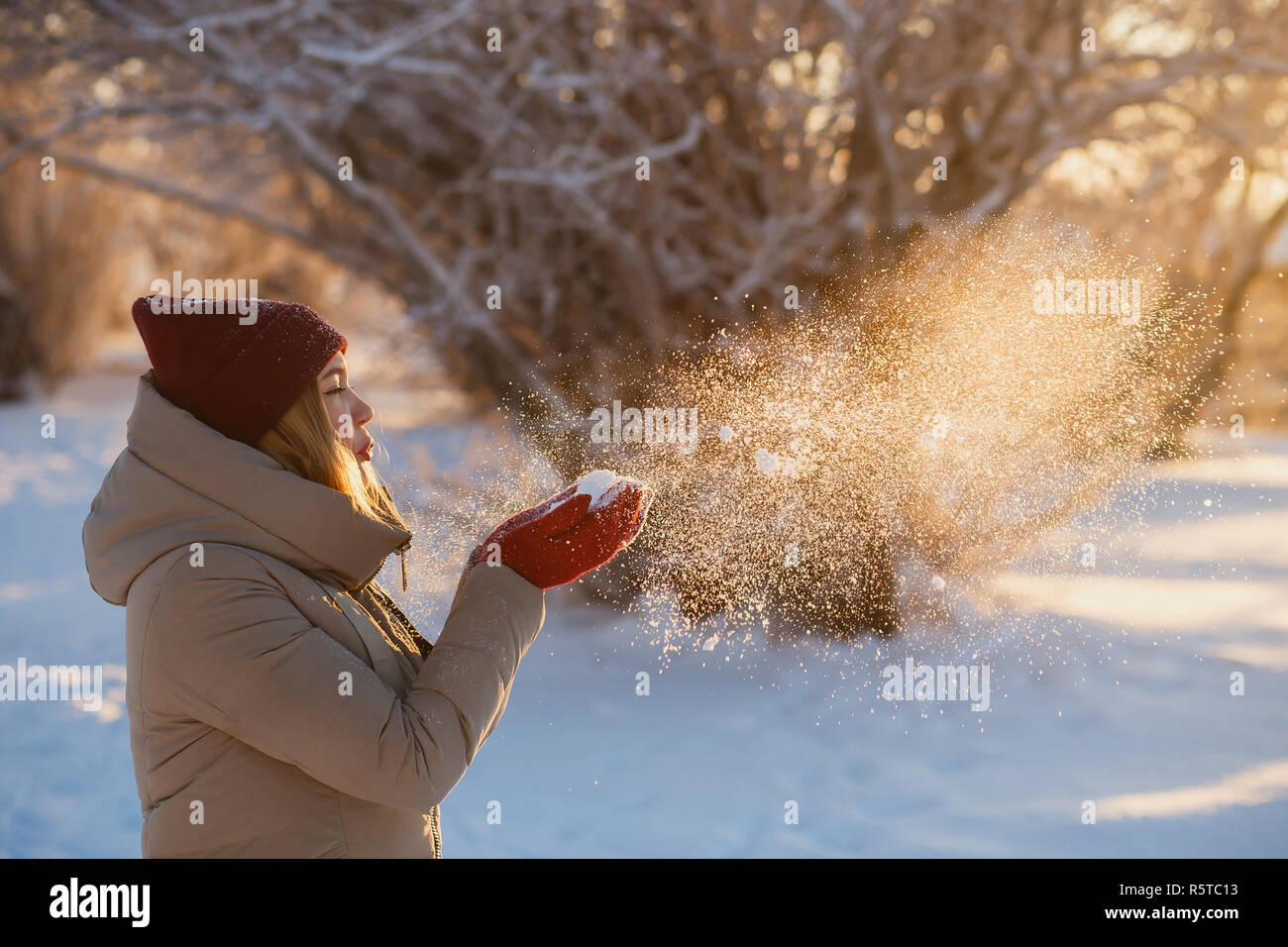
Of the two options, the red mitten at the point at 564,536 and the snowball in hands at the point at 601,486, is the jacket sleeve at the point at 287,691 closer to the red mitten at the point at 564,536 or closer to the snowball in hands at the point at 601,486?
the red mitten at the point at 564,536

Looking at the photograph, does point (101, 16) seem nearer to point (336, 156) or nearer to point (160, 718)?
point (336, 156)

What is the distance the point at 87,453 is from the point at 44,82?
501cm

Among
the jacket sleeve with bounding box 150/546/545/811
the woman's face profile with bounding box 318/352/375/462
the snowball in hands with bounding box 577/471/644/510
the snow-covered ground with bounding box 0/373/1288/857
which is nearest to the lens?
the jacket sleeve with bounding box 150/546/545/811

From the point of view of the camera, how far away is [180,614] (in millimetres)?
1232

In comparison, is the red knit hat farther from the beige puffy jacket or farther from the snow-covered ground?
the snow-covered ground

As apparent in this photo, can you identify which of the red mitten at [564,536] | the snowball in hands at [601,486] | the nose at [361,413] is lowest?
the red mitten at [564,536]

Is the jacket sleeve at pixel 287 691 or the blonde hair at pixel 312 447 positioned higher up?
the blonde hair at pixel 312 447

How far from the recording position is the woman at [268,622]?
48.8 inches

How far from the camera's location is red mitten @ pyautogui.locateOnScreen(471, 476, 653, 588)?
1.52m

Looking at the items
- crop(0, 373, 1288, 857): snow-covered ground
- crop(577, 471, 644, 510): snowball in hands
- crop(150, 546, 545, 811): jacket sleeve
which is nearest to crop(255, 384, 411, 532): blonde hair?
crop(150, 546, 545, 811): jacket sleeve

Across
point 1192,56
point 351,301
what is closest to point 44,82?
point 351,301

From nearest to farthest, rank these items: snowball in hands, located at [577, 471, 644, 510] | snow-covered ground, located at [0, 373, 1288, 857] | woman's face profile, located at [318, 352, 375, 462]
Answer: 1. woman's face profile, located at [318, 352, 375, 462]
2. snowball in hands, located at [577, 471, 644, 510]
3. snow-covered ground, located at [0, 373, 1288, 857]

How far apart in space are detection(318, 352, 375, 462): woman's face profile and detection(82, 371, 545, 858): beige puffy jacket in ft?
0.56

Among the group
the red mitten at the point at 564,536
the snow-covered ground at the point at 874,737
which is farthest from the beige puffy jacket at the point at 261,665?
the snow-covered ground at the point at 874,737
